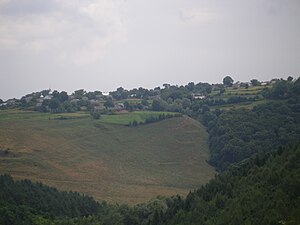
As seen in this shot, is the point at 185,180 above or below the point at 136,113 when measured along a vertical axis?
below

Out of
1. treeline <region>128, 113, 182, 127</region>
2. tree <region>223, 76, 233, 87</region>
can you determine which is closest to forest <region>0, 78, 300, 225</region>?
treeline <region>128, 113, 182, 127</region>

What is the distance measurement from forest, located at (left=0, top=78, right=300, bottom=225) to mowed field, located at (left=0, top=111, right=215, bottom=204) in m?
6.24

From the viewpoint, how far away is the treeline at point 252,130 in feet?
298

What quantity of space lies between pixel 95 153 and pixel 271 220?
67.7 m

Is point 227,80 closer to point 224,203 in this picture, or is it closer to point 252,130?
point 252,130

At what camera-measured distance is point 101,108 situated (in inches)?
5266

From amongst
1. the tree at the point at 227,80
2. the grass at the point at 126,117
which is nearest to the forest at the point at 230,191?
the grass at the point at 126,117

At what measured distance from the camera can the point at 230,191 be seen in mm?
36812

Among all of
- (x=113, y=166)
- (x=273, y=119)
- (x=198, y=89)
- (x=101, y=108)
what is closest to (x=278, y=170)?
(x=113, y=166)

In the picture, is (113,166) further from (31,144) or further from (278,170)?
(278,170)

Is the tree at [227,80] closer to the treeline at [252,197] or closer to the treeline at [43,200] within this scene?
the treeline at [43,200]

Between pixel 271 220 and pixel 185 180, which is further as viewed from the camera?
pixel 185 180

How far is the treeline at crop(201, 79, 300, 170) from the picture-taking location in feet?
298

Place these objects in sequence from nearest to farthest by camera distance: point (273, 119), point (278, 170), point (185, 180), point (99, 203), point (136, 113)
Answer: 1. point (278, 170)
2. point (99, 203)
3. point (185, 180)
4. point (273, 119)
5. point (136, 113)
